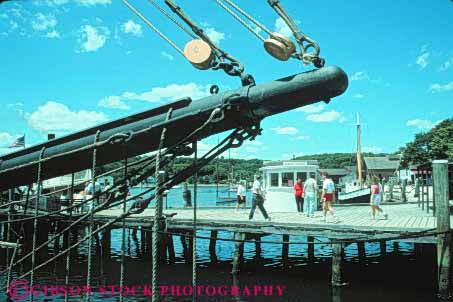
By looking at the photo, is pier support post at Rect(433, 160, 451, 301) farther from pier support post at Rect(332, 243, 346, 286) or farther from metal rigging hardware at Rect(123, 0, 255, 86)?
metal rigging hardware at Rect(123, 0, 255, 86)

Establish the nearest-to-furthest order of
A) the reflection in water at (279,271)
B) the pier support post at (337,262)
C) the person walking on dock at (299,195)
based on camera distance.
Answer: the pier support post at (337,262), the reflection in water at (279,271), the person walking on dock at (299,195)

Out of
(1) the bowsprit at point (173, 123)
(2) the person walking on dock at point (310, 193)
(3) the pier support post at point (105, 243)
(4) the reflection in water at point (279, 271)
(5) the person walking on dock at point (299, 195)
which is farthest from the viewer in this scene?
(3) the pier support post at point (105, 243)

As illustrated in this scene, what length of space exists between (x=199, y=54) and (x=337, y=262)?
37.3 feet

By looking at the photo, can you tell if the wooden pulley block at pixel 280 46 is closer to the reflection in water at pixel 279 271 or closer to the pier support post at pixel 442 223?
the reflection in water at pixel 279 271

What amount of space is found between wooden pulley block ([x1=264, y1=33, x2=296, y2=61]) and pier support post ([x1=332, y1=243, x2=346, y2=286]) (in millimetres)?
10786

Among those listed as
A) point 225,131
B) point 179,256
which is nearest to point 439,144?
point 179,256

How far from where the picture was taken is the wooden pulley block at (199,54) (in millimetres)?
4109

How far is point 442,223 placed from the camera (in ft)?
38.0

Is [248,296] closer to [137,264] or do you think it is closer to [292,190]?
[137,264]

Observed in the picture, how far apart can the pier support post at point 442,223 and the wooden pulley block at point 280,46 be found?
968 cm

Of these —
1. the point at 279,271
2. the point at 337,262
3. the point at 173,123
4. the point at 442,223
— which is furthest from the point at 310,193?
the point at 173,123

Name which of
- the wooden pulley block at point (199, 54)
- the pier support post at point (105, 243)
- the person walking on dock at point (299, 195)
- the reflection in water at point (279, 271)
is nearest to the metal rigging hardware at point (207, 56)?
the wooden pulley block at point (199, 54)

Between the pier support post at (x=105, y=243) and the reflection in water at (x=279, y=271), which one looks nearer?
the reflection in water at (x=279, y=271)

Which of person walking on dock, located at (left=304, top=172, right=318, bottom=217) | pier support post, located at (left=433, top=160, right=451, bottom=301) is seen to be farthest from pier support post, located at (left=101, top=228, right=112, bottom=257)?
pier support post, located at (left=433, top=160, right=451, bottom=301)
